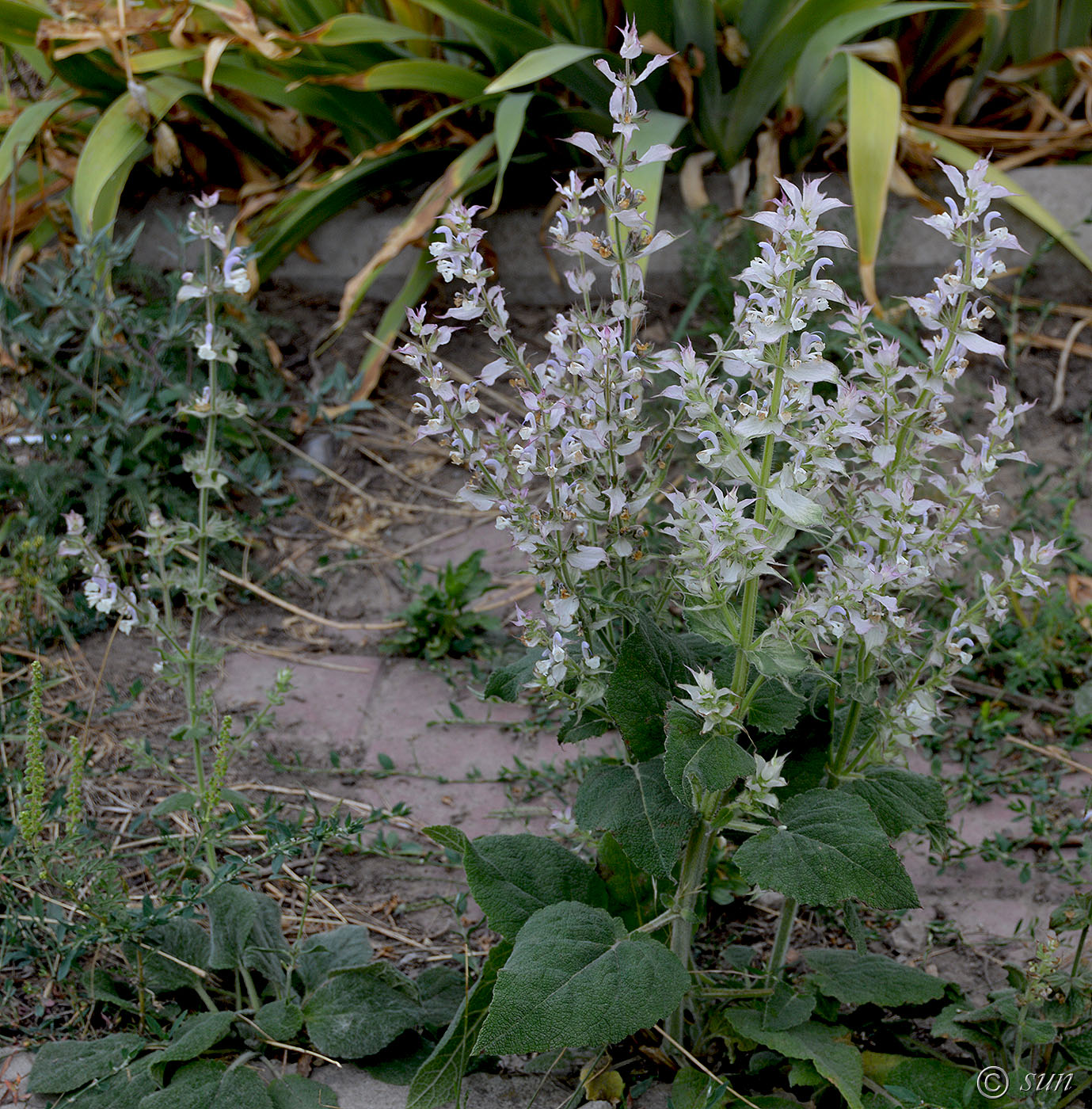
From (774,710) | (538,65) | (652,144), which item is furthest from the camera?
(538,65)

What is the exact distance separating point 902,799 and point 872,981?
10.0 inches

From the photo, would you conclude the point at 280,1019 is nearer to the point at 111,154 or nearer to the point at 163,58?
the point at 111,154

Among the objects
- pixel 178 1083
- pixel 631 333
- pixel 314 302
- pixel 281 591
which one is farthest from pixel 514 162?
pixel 178 1083

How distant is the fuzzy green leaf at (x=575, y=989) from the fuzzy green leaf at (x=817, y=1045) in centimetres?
18

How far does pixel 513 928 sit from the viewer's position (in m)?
1.44

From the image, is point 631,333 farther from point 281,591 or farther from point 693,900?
point 281,591

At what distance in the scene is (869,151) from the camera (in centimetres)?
273

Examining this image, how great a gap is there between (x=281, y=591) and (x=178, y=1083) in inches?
56.2

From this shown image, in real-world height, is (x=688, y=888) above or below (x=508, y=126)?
below

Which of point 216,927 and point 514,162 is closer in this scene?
point 216,927

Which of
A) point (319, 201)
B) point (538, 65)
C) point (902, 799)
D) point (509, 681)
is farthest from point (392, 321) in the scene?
point (902, 799)

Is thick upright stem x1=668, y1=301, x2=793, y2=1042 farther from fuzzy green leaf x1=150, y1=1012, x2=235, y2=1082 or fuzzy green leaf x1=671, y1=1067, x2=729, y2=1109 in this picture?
fuzzy green leaf x1=150, y1=1012, x2=235, y2=1082

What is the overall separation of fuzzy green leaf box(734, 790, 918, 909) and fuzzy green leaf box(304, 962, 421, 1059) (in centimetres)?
58

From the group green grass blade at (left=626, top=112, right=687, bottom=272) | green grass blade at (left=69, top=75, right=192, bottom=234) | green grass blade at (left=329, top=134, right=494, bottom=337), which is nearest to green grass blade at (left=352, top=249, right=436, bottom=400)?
green grass blade at (left=329, top=134, right=494, bottom=337)
